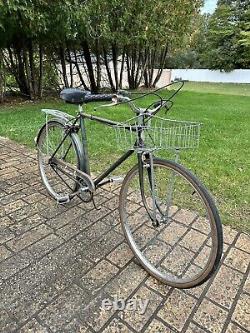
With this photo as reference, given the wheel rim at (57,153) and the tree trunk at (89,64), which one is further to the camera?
the tree trunk at (89,64)

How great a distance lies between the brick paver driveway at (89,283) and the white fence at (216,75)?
20.8 metres

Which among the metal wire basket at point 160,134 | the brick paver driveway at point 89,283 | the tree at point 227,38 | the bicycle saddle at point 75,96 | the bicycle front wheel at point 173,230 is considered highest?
the tree at point 227,38

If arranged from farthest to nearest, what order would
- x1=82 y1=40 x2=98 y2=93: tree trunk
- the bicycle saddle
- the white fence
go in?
the white fence → x1=82 y1=40 x2=98 y2=93: tree trunk → the bicycle saddle

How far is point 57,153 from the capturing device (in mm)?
2406

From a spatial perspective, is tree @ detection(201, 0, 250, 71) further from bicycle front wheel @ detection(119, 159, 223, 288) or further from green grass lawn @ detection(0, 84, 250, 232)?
bicycle front wheel @ detection(119, 159, 223, 288)

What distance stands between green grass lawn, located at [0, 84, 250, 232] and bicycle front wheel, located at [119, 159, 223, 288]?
0.33m

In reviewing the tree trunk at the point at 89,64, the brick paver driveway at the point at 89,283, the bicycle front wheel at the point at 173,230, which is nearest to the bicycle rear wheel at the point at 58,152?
the brick paver driveway at the point at 89,283

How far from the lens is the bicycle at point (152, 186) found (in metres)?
1.44

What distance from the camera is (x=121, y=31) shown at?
7910 mm

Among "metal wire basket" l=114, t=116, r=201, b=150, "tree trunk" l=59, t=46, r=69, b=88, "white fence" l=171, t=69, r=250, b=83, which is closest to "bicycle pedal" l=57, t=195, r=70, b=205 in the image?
"metal wire basket" l=114, t=116, r=201, b=150

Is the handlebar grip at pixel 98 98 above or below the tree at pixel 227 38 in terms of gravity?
below

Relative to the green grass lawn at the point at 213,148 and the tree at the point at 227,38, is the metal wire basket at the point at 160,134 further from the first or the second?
the tree at the point at 227,38

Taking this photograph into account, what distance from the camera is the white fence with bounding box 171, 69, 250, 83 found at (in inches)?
834

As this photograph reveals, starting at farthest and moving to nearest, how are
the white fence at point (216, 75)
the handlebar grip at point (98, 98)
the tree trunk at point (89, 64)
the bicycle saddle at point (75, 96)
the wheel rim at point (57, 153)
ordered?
the white fence at point (216, 75) < the tree trunk at point (89, 64) < the wheel rim at point (57, 153) < the bicycle saddle at point (75, 96) < the handlebar grip at point (98, 98)
